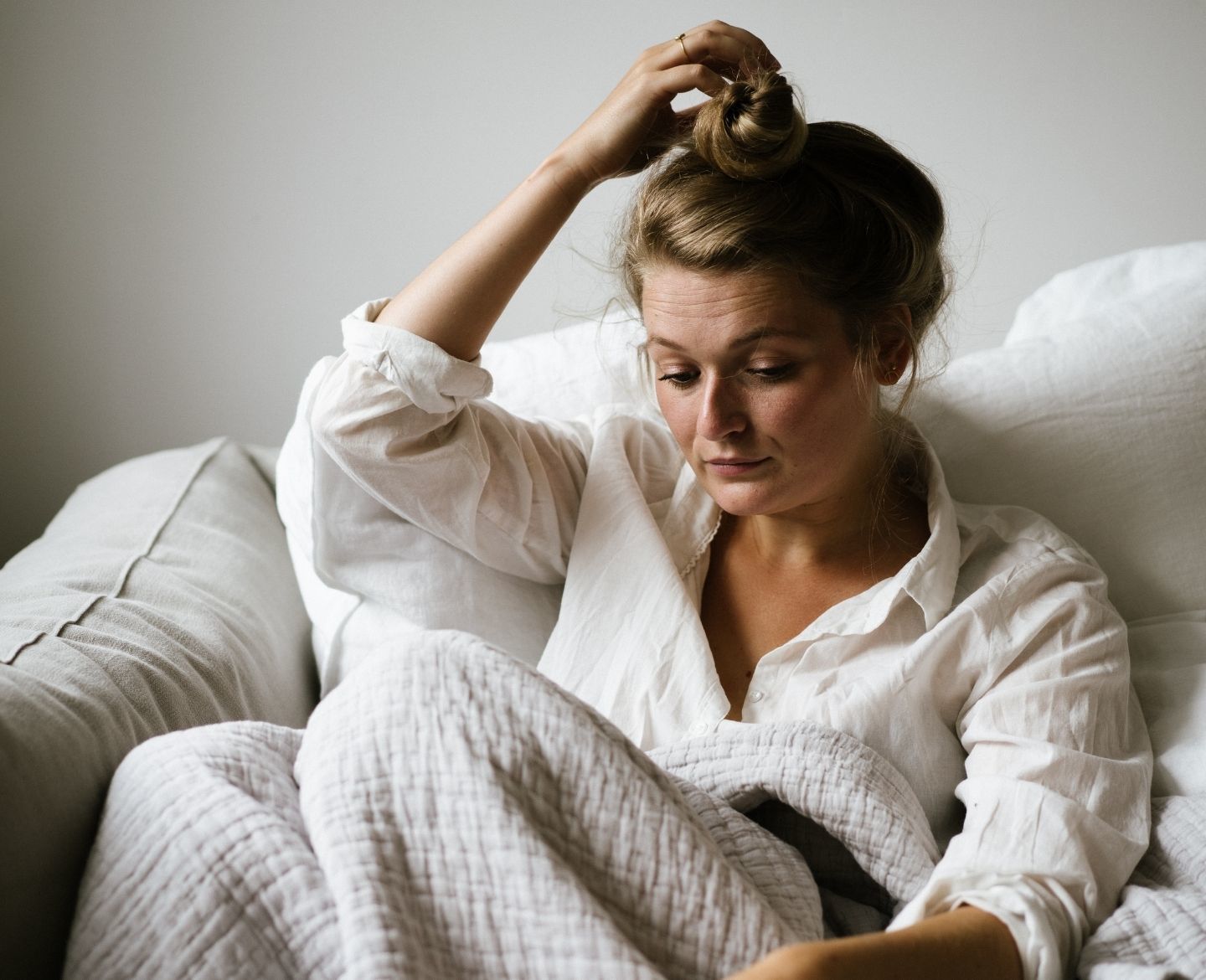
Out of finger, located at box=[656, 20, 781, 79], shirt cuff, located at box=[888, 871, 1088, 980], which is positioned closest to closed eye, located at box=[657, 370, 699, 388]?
finger, located at box=[656, 20, 781, 79]

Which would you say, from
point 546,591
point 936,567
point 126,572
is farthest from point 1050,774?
point 126,572

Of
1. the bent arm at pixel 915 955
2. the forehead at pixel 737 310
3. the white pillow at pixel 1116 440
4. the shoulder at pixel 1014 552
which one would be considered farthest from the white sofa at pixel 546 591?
the forehead at pixel 737 310

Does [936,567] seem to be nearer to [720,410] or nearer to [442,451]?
[720,410]

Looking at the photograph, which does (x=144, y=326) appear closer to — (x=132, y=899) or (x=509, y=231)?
(x=509, y=231)

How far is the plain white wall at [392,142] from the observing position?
5.31 feet

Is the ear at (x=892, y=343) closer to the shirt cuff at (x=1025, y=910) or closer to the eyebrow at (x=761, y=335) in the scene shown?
the eyebrow at (x=761, y=335)

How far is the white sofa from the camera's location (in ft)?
3.20

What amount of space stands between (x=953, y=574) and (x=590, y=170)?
52 cm

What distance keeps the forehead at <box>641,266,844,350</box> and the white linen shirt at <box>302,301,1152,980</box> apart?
213 mm

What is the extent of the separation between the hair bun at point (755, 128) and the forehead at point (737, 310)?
0.09 m

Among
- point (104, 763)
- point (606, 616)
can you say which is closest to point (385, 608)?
point (606, 616)

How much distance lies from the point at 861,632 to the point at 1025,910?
315mm

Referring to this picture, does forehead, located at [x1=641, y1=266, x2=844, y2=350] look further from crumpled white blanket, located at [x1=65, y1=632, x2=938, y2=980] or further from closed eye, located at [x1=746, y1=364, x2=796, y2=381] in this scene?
crumpled white blanket, located at [x1=65, y1=632, x2=938, y2=980]

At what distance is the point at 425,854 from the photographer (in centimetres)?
69
